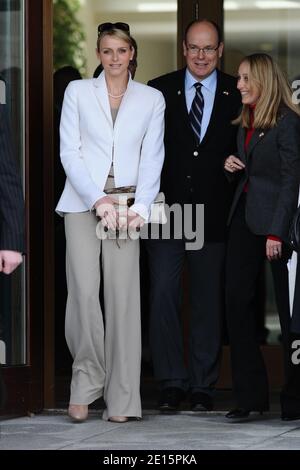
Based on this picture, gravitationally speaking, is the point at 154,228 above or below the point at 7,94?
below

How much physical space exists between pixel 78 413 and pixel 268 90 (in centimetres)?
182

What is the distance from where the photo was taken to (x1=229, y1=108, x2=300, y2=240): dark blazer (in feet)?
21.2

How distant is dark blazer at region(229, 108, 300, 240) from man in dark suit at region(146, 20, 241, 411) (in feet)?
1.28

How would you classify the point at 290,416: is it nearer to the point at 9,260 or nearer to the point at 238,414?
the point at 238,414

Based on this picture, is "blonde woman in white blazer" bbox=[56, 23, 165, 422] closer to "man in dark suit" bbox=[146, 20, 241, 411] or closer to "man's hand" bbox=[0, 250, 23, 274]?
"man in dark suit" bbox=[146, 20, 241, 411]

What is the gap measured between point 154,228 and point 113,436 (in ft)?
4.06

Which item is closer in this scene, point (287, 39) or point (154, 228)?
point (154, 228)

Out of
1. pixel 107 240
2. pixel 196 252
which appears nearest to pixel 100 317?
pixel 107 240

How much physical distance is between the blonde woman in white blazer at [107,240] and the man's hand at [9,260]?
1416 mm
